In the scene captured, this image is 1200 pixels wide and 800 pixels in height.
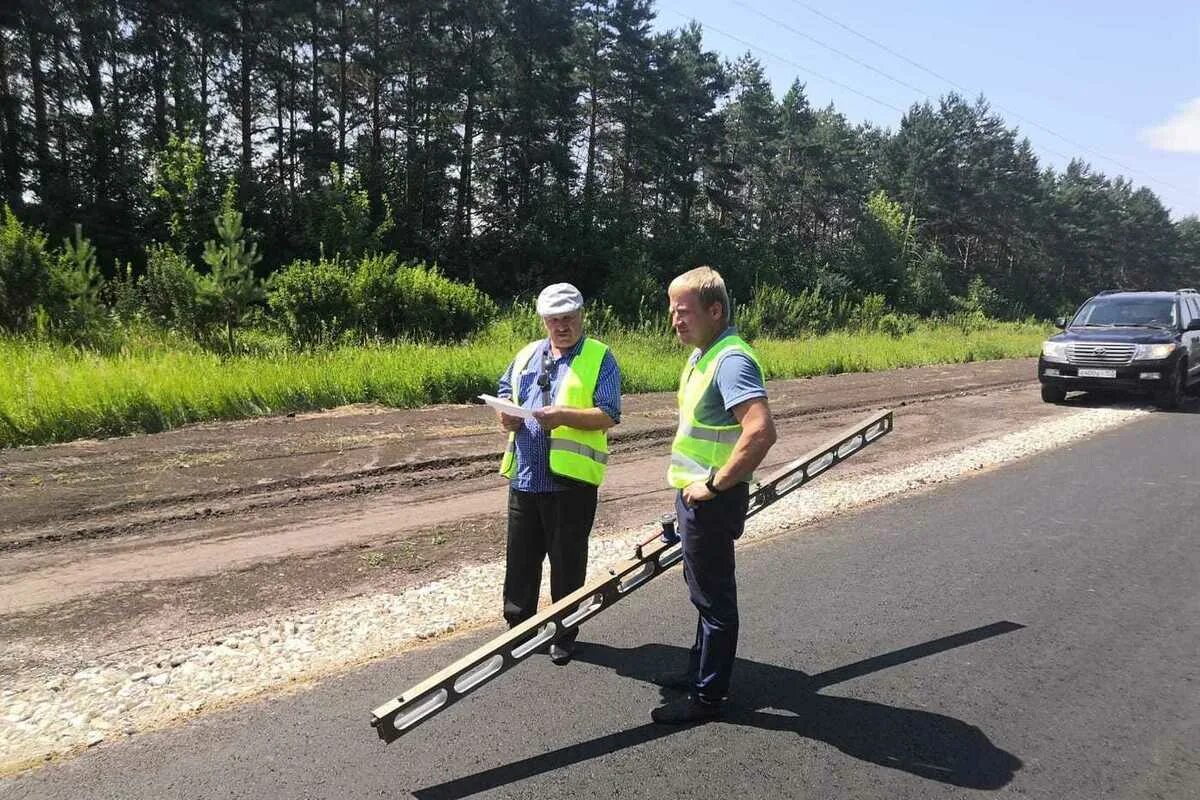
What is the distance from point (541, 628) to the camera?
3180 mm

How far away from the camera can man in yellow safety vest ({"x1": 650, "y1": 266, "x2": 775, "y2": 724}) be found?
118 inches

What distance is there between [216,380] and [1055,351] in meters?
13.5

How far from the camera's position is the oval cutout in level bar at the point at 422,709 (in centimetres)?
278

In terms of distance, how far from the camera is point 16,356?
10.8m

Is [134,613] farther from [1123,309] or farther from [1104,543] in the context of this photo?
[1123,309]

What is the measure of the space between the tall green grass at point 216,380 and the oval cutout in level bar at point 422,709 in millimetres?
7783

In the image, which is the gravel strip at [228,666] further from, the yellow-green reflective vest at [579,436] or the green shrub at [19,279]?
the green shrub at [19,279]

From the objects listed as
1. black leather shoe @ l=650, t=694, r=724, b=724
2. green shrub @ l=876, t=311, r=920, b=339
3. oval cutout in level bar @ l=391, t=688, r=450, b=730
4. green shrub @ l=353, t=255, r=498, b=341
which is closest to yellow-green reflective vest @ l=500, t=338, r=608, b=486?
black leather shoe @ l=650, t=694, r=724, b=724

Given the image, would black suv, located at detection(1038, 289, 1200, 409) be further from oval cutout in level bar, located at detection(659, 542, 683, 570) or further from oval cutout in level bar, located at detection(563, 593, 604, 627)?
oval cutout in level bar, located at detection(563, 593, 604, 627)

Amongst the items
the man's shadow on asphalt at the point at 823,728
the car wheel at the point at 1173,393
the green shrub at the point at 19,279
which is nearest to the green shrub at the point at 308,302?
the green shrub at the point at 19,279

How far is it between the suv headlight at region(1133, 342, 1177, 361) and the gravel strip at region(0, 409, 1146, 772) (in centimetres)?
1120

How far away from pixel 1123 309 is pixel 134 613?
15717 mm

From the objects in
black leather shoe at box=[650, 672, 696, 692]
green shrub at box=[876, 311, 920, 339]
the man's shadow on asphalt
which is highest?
green shrub at box=[876, 311, 920, 339]

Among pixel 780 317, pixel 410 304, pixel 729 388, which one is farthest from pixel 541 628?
pixel 780 317
